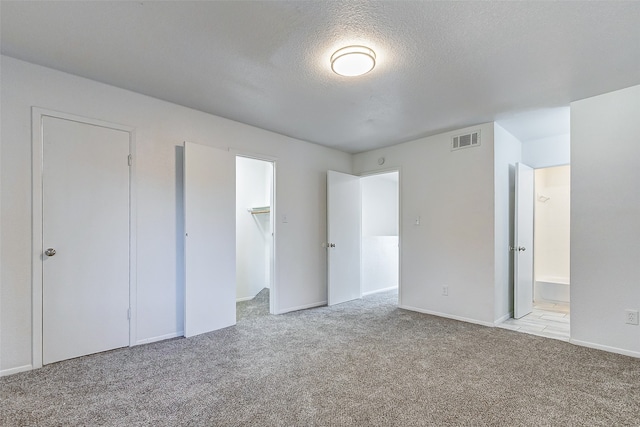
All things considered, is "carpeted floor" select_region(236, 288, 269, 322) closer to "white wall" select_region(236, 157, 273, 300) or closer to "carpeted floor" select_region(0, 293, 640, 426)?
"white wall" select_region(236, 157, 273, 300)

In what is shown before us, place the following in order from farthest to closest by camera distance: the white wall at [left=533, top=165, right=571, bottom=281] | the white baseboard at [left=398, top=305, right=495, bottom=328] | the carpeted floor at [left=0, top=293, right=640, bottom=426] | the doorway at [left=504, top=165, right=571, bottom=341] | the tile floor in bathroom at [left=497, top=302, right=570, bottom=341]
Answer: the white wall at [left=533, top=165, right=571, bottom=281] < the doorway at [left=504, top=165, right=571, bottom=341] < the white baseboard at [left=398, top=305, right=495, bottom=328] < the tile floor in bathroom at [left=497, top=302, right=570, bottom=341] < the carpeted floor at [left=0, top=293, right=640, bottom=426]

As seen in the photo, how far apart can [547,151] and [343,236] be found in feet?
10.2

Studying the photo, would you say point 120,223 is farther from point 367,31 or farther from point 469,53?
point 469,53

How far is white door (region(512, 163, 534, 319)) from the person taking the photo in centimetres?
396

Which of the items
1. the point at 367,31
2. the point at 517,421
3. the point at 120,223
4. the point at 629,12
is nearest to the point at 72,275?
the point at 120,223

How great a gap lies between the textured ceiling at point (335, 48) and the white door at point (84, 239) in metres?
0.60

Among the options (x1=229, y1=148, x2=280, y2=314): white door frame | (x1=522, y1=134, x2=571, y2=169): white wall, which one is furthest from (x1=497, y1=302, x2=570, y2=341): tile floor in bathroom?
(x1=229, y1=148, x2=280, y2=314): white door frame

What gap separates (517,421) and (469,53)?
2.44 meters

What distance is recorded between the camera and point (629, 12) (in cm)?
184

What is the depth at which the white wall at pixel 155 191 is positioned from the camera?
2406 mm

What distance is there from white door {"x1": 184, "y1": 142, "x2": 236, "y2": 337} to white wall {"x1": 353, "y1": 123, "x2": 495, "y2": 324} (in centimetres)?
248

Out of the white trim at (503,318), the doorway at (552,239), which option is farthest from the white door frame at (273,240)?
the doorway at (552,239)

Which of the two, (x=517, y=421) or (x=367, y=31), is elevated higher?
(x=367, y=31)

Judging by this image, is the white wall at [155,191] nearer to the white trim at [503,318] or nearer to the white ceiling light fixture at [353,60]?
the white ceiling light fixture at [353,60]
